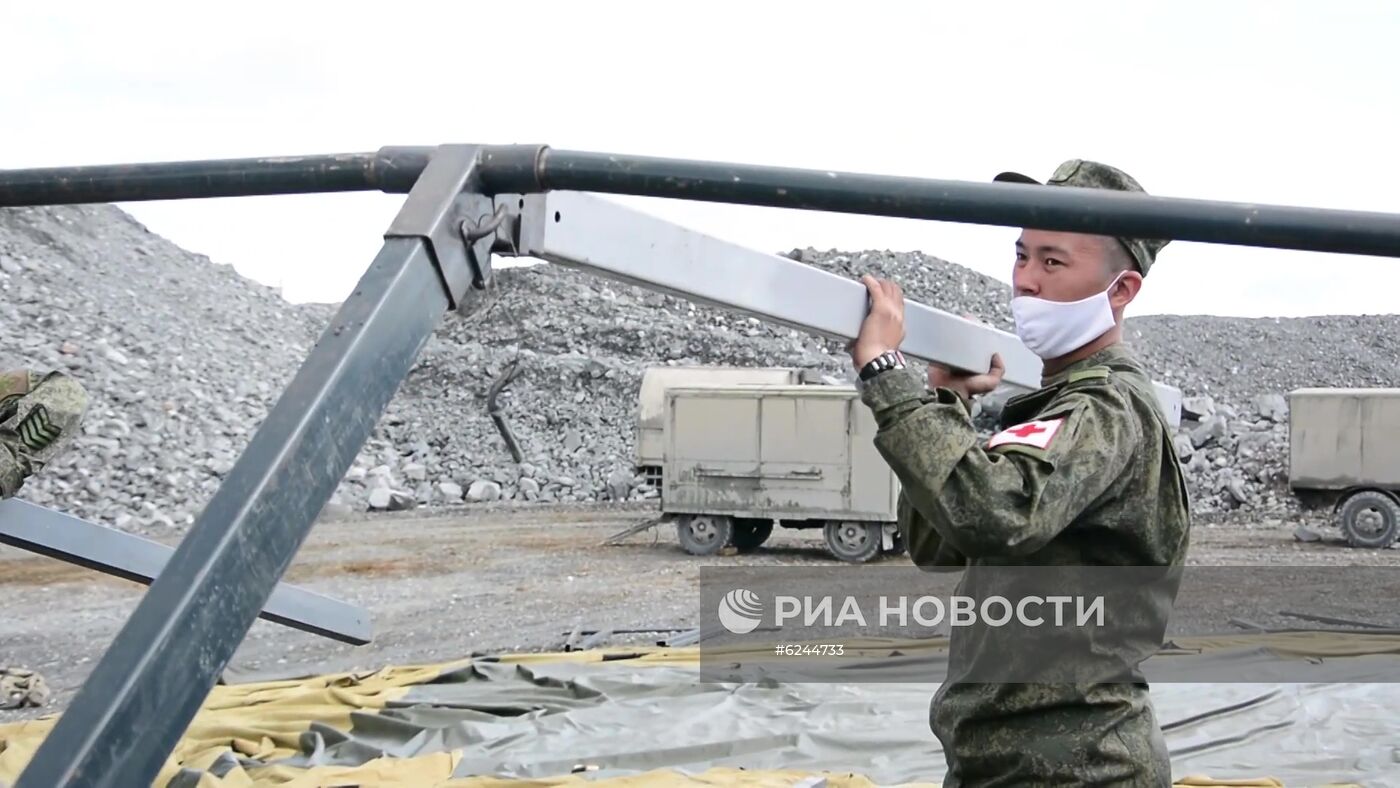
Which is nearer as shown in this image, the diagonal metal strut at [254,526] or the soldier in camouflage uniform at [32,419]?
the diagonal metal strut at [254,526]

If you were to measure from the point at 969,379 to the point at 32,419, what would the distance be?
8.89 ft

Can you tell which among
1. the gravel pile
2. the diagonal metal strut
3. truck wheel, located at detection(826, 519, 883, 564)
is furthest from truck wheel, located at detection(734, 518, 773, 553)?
the diagonal metal strut

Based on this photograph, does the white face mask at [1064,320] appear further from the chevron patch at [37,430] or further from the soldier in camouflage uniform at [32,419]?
the chevron patch at [37,430]

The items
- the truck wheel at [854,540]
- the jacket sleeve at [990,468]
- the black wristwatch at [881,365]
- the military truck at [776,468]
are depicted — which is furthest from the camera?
the truck wheel at [854,540]

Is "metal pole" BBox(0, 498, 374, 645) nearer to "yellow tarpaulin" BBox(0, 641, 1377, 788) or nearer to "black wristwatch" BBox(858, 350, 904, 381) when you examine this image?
"yellow tarpaulin" BBox(0, 641, 1377, 788)

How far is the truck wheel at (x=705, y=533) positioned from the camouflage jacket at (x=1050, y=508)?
12934 millimetres

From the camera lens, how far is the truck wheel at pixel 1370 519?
48.6ft

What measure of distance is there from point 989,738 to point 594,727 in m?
3.69

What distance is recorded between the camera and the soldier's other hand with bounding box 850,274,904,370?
1772 millimetres

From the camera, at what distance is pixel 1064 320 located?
1840 mm

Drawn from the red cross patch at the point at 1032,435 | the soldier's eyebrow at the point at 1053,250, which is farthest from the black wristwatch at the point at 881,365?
the soldier's eyebrow at the point at 1053,250

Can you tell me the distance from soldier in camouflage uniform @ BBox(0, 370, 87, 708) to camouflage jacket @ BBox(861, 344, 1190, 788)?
2610 millimetres

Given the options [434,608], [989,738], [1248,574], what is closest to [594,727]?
[989,738]

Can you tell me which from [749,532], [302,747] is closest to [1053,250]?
[302,747]
